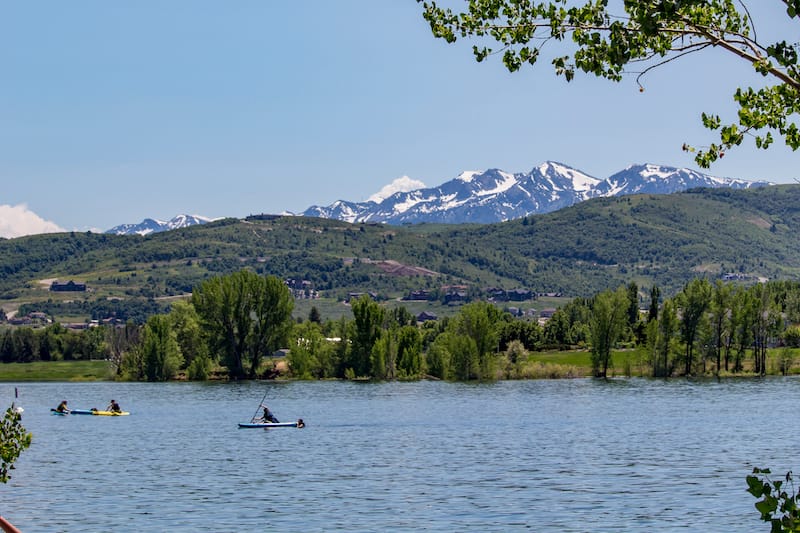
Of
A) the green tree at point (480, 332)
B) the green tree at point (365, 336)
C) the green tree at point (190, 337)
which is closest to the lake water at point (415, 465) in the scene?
the green tree at point (480, 332)

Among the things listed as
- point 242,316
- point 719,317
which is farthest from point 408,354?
point 719,317

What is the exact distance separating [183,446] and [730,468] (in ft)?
132

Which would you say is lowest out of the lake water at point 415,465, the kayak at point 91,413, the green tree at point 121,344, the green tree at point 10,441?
the lake water at point 415,465

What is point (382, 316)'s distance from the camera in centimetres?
16825

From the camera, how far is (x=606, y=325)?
164250mm

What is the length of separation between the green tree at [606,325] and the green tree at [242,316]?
49.7 meters

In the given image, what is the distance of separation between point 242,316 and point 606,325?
2314 inches

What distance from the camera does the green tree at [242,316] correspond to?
17250 centimetres

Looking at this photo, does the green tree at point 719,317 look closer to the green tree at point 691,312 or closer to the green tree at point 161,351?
the green tree at point 691,312

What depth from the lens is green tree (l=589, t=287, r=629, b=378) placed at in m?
165

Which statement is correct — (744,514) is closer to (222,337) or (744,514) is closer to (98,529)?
(98,529)

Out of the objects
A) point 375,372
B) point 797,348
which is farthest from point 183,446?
point 797,348

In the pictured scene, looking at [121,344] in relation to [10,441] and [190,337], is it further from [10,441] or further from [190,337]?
[10,441]

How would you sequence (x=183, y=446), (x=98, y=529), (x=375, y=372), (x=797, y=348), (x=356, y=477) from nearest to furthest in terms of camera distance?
(x=98, y=529) → (x=356, y=477) → (x=183, y=446) → (x=375, y=372) → (x=797, y=348)
